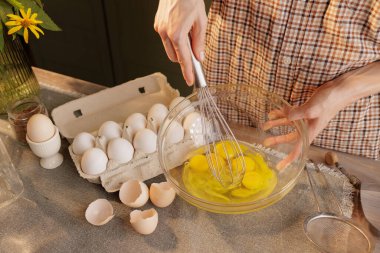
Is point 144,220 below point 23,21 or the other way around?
below

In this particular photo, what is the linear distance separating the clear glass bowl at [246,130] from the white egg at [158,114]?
4 cm

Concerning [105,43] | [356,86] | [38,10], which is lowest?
[105,43]

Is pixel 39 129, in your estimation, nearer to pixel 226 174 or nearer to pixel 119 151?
pixel 119 151

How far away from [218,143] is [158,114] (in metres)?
0.16

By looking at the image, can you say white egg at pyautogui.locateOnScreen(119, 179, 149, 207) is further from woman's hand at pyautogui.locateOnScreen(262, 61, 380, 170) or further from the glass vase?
the glass vase

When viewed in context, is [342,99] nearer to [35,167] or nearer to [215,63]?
[215,63]

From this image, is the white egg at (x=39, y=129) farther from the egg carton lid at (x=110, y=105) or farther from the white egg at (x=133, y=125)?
the white egg at (x=133, y=125)

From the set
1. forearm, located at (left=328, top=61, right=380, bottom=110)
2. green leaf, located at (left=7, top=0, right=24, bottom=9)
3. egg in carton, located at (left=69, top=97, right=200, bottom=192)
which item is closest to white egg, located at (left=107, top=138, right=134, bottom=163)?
egg in carton, located at (left=69, top=97, right=200, bottom=192)

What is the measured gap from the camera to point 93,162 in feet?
2.54

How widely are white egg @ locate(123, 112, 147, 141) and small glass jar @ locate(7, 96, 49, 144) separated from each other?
0.23 metres

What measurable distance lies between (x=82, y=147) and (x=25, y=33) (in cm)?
27

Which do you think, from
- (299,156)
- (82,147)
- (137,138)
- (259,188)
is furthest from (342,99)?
(82,147)

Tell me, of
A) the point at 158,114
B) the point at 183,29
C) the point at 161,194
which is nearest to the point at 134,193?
the point at 161,194

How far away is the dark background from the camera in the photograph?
5.66 feet
